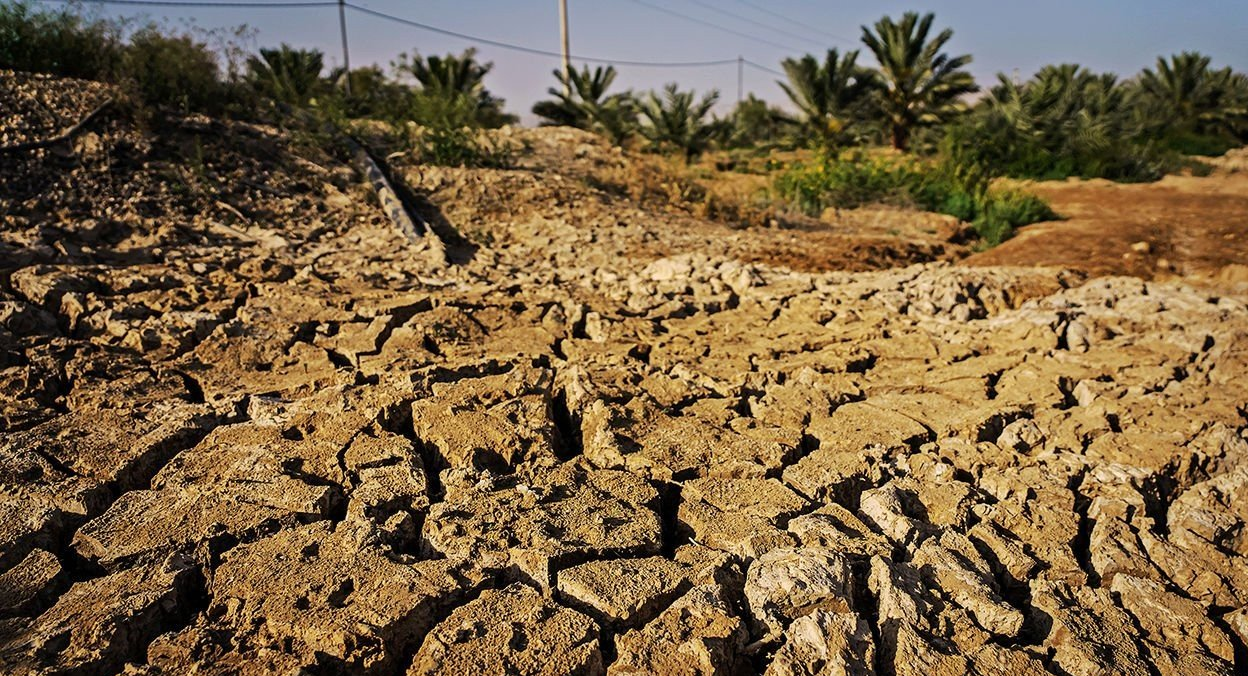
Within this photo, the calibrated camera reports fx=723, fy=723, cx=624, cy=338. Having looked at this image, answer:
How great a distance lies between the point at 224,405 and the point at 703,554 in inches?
86.6

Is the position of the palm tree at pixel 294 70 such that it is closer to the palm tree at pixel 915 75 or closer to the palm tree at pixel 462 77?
the palm tree at pixel 462 77

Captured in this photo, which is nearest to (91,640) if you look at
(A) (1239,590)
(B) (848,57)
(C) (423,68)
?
(A) (1239,590)

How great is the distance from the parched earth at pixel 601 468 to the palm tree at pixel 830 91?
9.11 metres

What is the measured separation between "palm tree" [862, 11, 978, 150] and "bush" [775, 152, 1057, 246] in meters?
3.49

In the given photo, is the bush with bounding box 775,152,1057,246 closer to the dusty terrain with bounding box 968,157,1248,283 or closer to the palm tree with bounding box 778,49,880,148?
the dusty terrain with bounding box 968,157,1248,283

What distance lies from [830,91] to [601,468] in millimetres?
12608

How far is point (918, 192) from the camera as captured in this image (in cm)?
966

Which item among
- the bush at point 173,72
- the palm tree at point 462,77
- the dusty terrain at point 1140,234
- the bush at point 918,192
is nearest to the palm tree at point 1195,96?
the dusty terrain at point 1140,234

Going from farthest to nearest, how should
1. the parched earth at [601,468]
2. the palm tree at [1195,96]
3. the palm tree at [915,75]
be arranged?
the palm tree at [1195,96]
the palm tree at [915,75]
the parched earth at [601,468]

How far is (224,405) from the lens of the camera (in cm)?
312

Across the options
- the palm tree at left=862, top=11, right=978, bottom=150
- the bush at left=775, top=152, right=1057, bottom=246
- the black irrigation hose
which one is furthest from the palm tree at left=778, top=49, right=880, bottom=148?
the black irrigation hose

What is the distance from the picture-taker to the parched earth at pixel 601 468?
6.15 ft

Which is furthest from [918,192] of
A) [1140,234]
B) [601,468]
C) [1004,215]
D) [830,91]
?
[601,468]

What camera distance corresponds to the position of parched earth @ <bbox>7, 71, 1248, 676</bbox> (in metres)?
1.88
